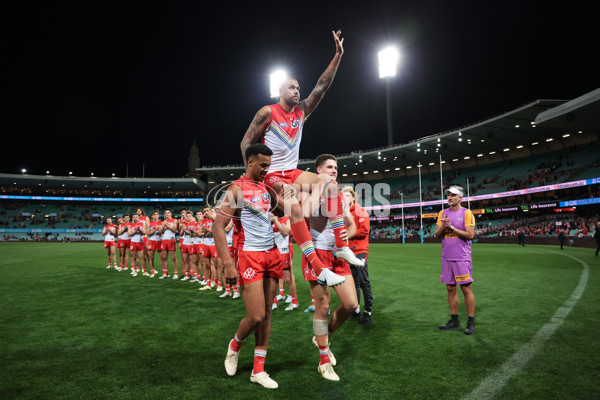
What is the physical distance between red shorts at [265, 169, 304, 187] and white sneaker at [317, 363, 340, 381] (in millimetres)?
2115

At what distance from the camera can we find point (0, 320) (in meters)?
6.06

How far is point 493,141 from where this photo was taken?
46906 mm

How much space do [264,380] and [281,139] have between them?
2777 millimetres

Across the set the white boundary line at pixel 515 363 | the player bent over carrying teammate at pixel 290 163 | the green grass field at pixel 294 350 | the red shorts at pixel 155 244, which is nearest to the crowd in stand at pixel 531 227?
the white boundary line at pixel 515 363

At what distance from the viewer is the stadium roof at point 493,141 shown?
34.9 metres

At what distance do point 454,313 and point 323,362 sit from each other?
9.92ft

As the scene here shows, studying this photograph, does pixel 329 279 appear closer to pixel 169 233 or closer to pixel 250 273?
pixel 250 273

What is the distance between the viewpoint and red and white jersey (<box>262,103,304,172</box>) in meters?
4.23

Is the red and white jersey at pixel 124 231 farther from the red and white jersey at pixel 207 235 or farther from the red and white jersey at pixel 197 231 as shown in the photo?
the red and white jersey at pixel 207 235

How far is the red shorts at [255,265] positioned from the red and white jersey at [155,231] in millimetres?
10402

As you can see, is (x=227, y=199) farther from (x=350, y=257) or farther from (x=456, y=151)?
(x=456, y=151)

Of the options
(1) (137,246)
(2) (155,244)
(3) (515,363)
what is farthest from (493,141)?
(3) (515,363)

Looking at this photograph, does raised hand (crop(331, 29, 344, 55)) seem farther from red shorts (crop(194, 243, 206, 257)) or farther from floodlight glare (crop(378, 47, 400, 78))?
floodlight glare (crop(378, 47, 400, 78))

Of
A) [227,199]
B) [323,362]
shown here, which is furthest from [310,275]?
[227,199]
